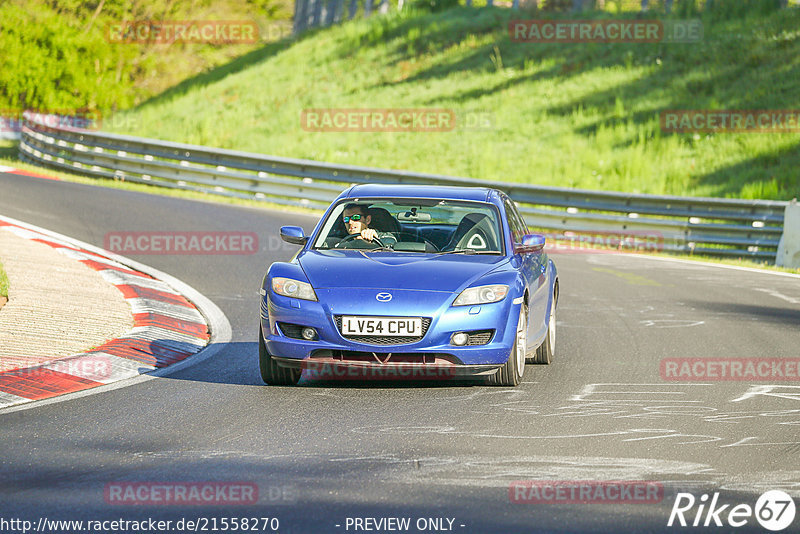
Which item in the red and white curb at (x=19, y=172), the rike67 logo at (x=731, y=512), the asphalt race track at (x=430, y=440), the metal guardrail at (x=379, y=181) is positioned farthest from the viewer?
the red and white curb at (x=19, y=172)

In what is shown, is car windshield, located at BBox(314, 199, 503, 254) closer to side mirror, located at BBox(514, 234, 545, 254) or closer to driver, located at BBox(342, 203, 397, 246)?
driver, located at BBox(342, 203, 397, 246)

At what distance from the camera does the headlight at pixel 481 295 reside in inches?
321

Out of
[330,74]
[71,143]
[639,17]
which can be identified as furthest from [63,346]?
[330,74]

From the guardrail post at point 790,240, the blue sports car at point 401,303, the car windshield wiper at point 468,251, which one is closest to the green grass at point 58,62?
the guardrail post at point 790,240

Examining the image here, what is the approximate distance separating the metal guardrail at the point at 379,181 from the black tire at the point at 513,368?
12.0 metres

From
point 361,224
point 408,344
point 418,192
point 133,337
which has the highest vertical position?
point 418,192

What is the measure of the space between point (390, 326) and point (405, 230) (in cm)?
179

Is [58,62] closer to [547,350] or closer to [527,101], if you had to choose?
[527,101]

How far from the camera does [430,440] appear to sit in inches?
265

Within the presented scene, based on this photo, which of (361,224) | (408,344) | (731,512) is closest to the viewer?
(731,512)

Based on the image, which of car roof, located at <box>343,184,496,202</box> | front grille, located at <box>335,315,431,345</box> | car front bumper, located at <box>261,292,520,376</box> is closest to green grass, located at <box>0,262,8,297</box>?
car roof, located at <box>343,184,496,202</box>

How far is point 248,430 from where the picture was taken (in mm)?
6945

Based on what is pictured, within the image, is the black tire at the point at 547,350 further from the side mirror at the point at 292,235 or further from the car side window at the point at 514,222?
the side mirror at the point at 292,235

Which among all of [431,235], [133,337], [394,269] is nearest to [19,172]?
[133,337]
